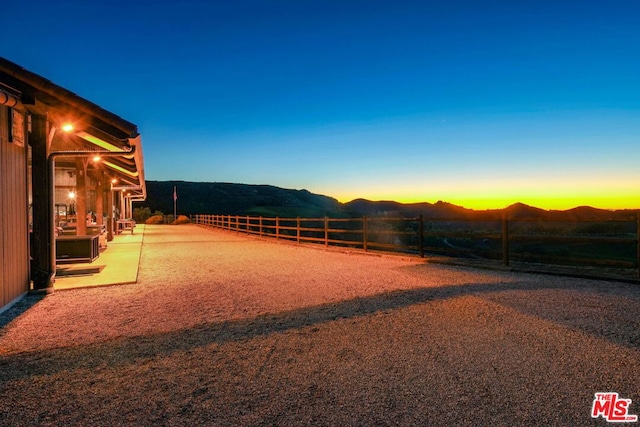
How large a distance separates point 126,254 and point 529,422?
11.2 meters

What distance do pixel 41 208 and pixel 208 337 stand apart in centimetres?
432

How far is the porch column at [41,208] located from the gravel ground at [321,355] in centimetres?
51

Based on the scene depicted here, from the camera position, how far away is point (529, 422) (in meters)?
2.16

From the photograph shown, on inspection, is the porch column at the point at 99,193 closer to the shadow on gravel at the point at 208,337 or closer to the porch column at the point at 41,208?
the porch column at the point at 41,208

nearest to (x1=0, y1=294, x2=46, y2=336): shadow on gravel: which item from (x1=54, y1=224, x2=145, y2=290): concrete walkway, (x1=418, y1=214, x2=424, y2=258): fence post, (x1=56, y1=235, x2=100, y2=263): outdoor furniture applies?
(x1=54, y1=224, x2=145, y2=290): concrete walkway

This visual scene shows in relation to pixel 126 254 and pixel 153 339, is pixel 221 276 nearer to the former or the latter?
pixel 153 339

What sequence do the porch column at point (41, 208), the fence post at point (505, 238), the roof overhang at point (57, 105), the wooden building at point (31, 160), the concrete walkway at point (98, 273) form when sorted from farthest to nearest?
the fence post at point (505, 238), the concrete walkway at point (98, 273), the porch column at point (41, 208), the roof overhang at point (57, 105), the wooden building at point (31, 160)

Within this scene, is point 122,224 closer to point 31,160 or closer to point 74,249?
point 74,249

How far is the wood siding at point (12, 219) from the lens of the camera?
4.85 metres

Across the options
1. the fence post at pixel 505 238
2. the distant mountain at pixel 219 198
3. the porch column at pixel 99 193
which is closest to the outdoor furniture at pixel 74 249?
the porch column at pixel 99 193

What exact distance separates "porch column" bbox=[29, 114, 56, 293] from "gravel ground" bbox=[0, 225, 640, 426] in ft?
1.66

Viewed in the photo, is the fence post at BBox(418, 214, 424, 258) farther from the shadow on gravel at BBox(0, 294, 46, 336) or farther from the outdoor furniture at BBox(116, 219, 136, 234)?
the outdoor furniture at BBox(116, 219, 136, 234)

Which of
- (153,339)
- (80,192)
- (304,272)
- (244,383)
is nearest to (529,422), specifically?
(244,383)

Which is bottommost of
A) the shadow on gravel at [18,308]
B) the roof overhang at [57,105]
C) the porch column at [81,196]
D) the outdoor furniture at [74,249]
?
the shadow on gravel at [18,308]
